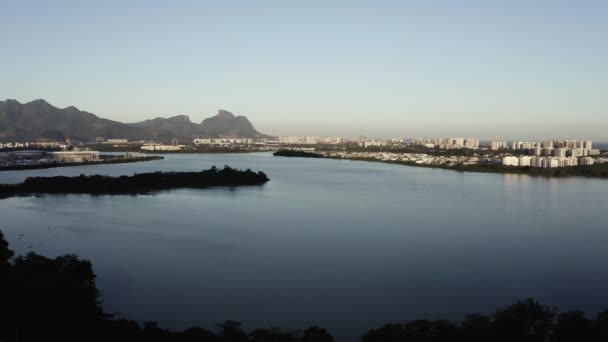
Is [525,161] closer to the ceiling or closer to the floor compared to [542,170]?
closer to the ceiling

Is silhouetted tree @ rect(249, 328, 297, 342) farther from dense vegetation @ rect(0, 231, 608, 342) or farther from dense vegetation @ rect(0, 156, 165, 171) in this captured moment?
dense vegetation @ rect(0, 156, 165, 171)

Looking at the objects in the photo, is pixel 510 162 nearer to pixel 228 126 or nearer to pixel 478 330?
pixel 478 330

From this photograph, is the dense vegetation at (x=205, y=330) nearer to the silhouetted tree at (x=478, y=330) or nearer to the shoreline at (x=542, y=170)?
the silhouetted tree at (x=478, y=330)

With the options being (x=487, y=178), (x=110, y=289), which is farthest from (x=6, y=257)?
(x=487, y=178)

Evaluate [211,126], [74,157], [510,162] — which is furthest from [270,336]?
[211,126]

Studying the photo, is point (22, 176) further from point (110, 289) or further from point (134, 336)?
point (134, 336)
